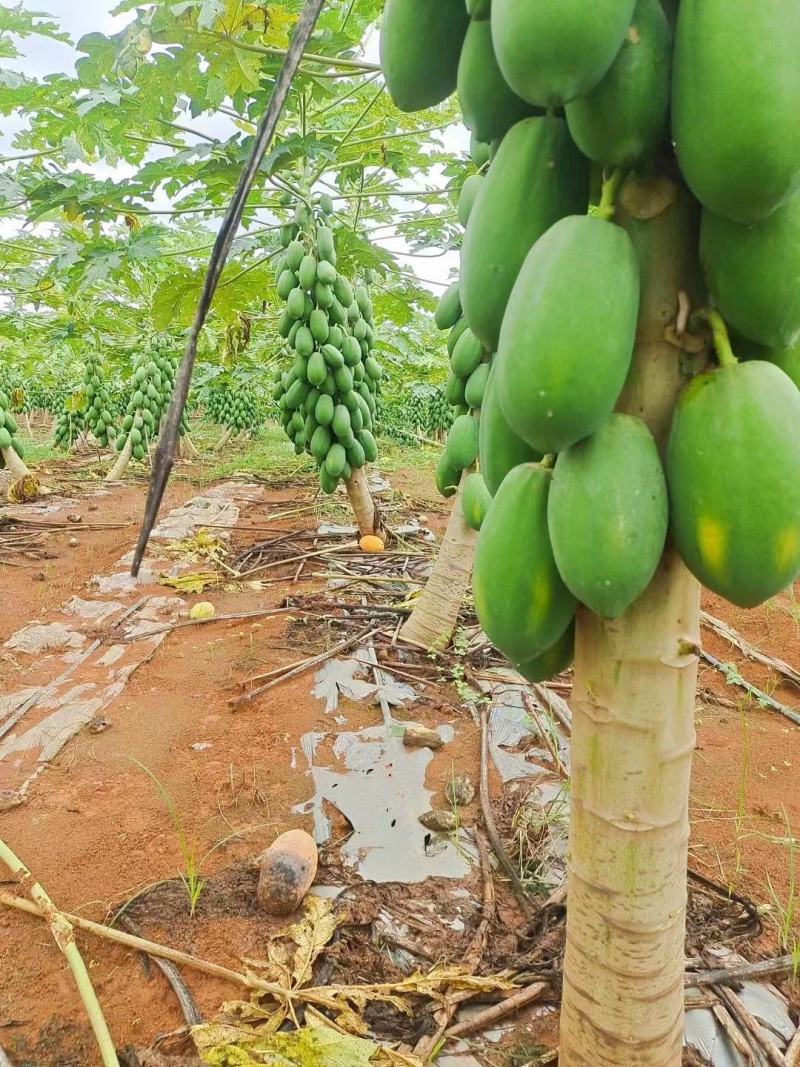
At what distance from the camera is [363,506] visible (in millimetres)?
4812

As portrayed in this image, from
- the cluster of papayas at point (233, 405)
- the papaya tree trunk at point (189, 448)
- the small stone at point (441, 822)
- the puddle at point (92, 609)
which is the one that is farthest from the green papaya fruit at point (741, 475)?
the cluster of papayas at point (233, 405)

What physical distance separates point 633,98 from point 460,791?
67.4 inches

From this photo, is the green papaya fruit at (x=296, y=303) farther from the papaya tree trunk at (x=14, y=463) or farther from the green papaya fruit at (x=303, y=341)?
the papaya tree trunk at (x=14, y=463)

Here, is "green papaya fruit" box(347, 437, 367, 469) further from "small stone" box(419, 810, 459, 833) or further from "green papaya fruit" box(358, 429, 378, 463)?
"small stone" box(419, 810, 459, 833)

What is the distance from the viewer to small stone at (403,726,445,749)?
221 cm

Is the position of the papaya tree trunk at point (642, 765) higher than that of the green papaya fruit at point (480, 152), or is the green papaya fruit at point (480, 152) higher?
the green papaya fruit at point (480, 152)

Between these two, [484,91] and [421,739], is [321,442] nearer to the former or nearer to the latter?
[421,739]

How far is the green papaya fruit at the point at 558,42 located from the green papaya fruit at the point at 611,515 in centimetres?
28

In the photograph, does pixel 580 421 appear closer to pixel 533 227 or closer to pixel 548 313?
pixel 548 313

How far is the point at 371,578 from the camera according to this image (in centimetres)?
409

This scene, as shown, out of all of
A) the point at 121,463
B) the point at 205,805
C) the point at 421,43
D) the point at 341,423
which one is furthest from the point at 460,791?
the point at 121,463

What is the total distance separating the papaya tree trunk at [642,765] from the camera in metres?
0.67

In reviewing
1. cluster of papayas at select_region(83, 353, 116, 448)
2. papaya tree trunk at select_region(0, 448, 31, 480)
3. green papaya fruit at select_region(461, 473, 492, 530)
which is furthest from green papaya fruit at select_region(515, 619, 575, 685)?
cluster of papayas at select_region(83, 353, 116, 448)

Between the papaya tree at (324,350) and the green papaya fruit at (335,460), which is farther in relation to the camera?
the green papaya fruit at (335,460)
